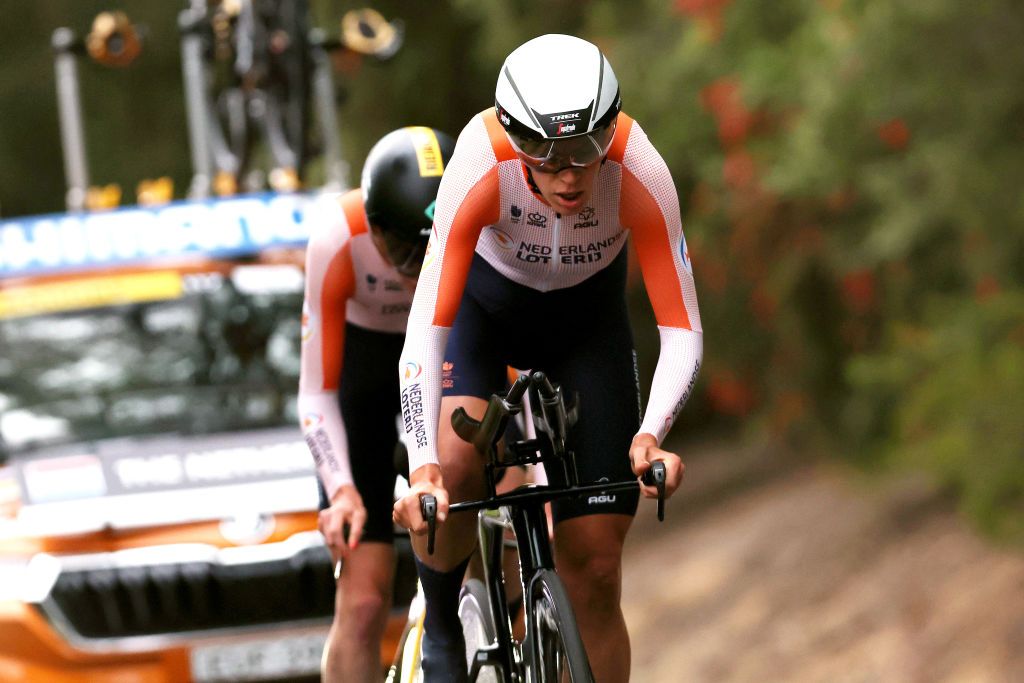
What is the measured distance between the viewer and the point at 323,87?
12.2 m

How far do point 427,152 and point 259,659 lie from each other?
2.46m

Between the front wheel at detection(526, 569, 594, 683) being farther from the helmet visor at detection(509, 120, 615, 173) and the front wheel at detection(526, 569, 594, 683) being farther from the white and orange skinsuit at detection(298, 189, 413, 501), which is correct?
the white and orange skinsuit at detection(298, 189, 413, 501)

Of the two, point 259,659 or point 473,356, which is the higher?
point 473,356

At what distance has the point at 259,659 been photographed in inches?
277

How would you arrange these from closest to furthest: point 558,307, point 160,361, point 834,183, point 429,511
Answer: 1. point 429,511
2. point 558,307
3. point 160,361
4. point 834,183

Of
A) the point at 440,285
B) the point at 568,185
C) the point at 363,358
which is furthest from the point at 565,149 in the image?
the point at 363,358

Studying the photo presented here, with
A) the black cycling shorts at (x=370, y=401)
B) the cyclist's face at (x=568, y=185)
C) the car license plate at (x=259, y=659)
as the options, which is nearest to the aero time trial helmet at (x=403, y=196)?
the black cycling shorts at (x=370, y=401)

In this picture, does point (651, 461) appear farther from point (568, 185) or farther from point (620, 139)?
point (620, 139)

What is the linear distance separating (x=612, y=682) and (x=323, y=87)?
7.86m

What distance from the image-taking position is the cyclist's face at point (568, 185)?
4.55m

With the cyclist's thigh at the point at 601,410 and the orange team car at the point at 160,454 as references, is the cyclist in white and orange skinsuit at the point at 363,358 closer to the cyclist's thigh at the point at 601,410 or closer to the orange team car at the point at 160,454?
the cyclist's thigh at the point at 601,410

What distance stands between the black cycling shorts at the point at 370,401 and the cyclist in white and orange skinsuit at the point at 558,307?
1089 mm

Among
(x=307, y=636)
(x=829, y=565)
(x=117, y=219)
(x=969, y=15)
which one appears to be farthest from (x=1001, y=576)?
(x=117, y=219)

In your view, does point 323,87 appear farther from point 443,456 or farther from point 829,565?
point 443,456
